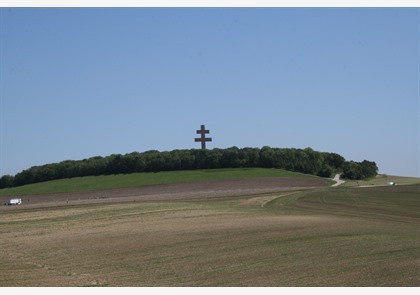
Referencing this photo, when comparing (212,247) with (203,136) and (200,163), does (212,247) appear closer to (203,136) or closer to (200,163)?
(203,136)

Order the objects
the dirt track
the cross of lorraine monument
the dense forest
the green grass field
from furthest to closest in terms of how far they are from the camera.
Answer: the dense forest → the cross of lorraine monument → the dirt track → the green grass field

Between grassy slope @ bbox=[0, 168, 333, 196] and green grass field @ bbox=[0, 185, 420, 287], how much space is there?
111 feet

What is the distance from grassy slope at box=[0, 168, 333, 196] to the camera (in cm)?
7561

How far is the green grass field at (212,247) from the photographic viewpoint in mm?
17766

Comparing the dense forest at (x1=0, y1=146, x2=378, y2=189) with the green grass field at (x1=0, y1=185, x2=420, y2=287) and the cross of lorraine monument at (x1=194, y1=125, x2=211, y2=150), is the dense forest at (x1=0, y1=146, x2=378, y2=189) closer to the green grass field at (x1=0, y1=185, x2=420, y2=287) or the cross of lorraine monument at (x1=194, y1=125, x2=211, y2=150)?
the cross of lorraine monument at (x1=194, y1=125, x2=211, y2=150)

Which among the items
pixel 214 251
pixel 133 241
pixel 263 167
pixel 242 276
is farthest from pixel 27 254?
pixel 263 167

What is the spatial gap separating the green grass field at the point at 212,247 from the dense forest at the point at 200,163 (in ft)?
143

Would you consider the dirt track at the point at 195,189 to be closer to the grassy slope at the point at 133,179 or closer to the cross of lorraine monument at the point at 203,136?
the grassy slope at the point at 133,179

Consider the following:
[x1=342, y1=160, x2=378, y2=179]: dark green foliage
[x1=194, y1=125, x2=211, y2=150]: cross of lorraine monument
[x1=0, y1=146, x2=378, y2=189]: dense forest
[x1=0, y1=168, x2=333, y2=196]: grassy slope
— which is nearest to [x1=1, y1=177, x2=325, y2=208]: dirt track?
[x1=0, y1=168, x2=333, y2=196]: grassy slope

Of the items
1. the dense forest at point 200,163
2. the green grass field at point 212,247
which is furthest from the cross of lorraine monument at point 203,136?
the green grass field at point 212,247

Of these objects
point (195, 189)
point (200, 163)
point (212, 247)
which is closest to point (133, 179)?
point (200, 163)

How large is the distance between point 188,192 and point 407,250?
42.5 meters

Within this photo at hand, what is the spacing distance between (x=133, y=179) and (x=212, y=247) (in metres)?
56.6

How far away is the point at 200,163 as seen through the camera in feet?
282
